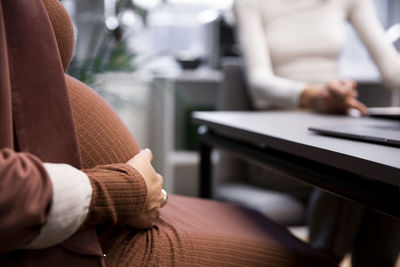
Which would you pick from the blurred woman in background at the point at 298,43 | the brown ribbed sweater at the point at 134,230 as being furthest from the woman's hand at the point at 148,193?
the blurred woman in background at the point at 298,43

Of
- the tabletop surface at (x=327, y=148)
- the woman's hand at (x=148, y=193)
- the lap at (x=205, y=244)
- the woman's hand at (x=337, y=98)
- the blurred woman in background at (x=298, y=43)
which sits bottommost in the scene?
the lap at (x=205, y=244)

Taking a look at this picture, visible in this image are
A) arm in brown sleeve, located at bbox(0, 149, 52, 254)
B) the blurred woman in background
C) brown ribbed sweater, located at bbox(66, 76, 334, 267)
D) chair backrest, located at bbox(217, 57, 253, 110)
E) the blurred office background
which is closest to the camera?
arm in brown sleeve, located at bbox(0, 149, 52, 254)

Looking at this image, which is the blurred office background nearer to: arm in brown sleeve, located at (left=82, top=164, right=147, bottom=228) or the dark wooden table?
the dark wooden table

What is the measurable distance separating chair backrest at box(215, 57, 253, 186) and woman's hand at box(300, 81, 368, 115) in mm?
424

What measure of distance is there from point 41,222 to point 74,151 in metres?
0.11

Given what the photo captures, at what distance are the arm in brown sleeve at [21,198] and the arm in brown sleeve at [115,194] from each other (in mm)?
71

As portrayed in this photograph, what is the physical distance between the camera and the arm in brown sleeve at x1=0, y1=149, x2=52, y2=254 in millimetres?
395

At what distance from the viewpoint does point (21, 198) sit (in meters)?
0.40

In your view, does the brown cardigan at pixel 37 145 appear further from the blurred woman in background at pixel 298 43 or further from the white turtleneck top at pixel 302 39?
the white turtleneck top at pixel 302 39

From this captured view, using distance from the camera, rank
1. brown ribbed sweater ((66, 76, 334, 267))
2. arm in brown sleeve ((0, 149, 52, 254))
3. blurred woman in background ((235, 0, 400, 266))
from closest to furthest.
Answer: arm in brown sleeve ((0, 149, 52, 254)) < brown ribbed sweater ((66, 76, 334, 267)) < blurred woman in background ((235, 0, 400, 266))

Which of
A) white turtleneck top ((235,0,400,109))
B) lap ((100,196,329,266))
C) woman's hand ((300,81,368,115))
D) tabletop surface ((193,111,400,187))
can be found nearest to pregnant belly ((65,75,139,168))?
lap ((100,196,329,266))

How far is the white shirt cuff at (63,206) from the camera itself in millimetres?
432

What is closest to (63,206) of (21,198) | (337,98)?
(21,198)

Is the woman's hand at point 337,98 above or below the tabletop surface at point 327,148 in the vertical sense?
above
